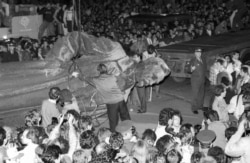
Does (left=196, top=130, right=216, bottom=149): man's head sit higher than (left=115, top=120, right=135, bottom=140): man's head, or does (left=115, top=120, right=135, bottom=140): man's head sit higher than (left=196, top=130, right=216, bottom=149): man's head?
(left=196, top=130, right=216, bottom=149): man's head

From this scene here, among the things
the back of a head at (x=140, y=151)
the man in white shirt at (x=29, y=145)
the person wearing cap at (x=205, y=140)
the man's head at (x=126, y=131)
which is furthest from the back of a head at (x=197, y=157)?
the man in white shirt at (x=29, y=145)

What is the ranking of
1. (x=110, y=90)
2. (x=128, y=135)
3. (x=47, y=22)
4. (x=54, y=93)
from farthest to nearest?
(x=47, y=22) → (x=110, y=90) → (x=54, y=93) → (x=128, y=135)

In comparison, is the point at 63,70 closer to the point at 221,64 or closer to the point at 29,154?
the point at 221,64

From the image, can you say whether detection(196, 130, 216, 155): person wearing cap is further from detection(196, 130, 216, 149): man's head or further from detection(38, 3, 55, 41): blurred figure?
detection(38, 3, 55, 41): blurred figure

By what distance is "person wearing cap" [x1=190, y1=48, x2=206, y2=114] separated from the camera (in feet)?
33.4

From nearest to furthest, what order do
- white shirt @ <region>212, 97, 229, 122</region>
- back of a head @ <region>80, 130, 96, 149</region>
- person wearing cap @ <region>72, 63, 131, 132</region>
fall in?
1. back of a head @ <region>80, 130, 96, 149</region>
2. white shirt @ <region>212, 97, 229, 122</region>
3. person wearing cap @ <region>72, 63, 131, 132</region>

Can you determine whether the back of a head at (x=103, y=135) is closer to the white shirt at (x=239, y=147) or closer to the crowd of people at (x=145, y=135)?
the crowd of people at (x=145, y=135)

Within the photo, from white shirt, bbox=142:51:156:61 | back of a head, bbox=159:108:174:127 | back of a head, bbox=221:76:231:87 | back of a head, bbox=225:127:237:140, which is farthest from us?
white shirt, bbox=142:51:156:61

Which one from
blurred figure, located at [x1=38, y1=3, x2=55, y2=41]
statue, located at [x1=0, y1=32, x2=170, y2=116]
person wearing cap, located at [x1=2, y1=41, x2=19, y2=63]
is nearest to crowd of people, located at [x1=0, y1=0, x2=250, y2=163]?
statue, located at [x1=0, y1=32, x2=170, y2=116]

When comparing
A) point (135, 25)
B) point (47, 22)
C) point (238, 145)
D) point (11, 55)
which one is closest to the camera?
point (238, 145)

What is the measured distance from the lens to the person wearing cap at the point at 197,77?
33.4 ft

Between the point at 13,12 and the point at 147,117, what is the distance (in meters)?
8.65

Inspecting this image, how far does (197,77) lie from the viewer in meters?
10.3

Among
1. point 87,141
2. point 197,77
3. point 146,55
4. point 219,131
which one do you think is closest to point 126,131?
point 87,141
